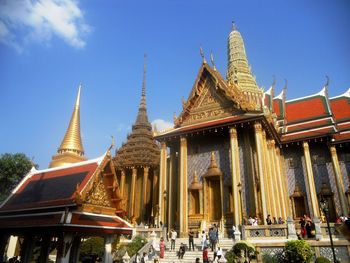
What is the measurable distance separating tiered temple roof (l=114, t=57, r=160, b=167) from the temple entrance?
11408mm

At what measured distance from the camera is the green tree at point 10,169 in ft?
90.5

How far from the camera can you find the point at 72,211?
9578 millimetres

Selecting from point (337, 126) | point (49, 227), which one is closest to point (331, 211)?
point (337, 126)

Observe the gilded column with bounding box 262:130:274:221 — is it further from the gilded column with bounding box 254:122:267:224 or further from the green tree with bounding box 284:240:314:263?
the green tree with bounding box 284:240:314:263

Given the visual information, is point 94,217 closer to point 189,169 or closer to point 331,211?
point 189,169

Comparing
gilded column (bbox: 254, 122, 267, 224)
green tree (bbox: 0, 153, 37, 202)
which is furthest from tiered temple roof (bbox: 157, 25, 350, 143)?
green tree (bbox: 0, 153, 37, 202)

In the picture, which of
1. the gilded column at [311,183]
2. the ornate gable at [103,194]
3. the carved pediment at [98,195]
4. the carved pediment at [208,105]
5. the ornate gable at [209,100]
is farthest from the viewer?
the carved pediment at [208,105]

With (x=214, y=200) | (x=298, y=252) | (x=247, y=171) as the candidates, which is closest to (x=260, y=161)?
(x=247, y=171)

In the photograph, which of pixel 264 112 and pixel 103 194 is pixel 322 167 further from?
pixel 103 194

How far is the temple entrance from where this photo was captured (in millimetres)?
17822

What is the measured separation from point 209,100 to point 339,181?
10.00m

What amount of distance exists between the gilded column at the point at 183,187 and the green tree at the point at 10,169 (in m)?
17.3

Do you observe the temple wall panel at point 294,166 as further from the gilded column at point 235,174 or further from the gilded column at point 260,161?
the gilded column at point 235,174

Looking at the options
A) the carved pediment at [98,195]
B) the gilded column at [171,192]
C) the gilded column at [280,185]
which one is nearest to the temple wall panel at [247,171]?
the gilded column at [280,185]
